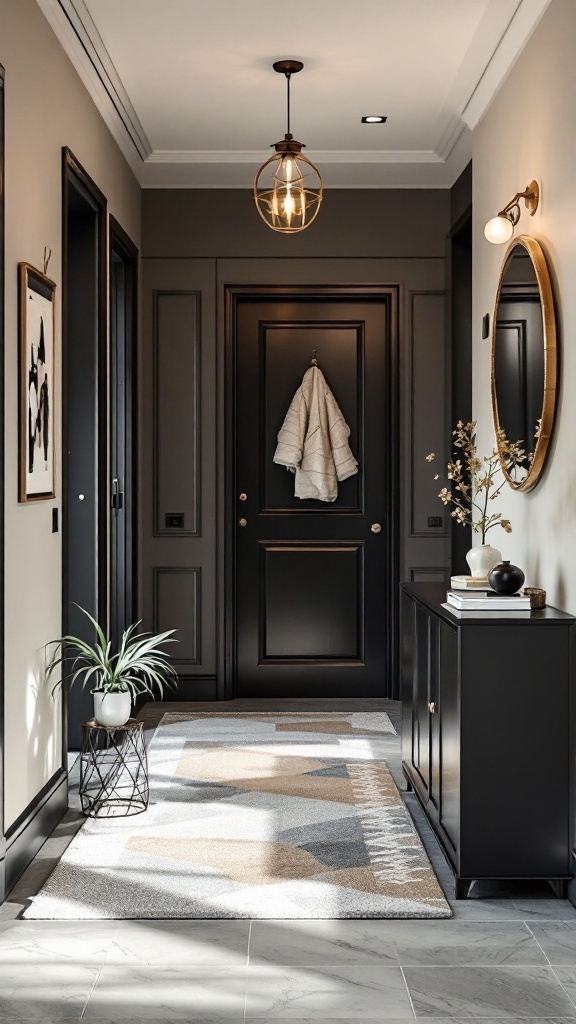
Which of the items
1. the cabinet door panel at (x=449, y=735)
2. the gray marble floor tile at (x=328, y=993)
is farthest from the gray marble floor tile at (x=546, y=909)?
the gray marble floor tile at (x=328, y=993)

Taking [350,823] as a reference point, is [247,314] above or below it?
above

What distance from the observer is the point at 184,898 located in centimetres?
294

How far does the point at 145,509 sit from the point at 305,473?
91 cm

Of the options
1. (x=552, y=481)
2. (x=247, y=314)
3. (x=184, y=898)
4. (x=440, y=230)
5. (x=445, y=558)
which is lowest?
(x=184, y=898)

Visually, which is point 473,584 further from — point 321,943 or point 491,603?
point 321,943

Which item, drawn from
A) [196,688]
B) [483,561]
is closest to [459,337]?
[196,688]

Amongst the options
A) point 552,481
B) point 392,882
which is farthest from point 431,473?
point 392,882

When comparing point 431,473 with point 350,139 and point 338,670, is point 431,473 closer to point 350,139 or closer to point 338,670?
point 338,670

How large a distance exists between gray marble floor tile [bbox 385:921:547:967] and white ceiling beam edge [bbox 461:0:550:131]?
9.26ft

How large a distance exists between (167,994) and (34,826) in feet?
3.63

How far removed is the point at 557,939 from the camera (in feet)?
8.75

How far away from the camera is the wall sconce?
3.49m

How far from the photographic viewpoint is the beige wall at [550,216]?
307 centimetres

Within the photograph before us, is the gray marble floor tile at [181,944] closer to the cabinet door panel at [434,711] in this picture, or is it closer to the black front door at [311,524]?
the cabinet door panel at [434,711]
